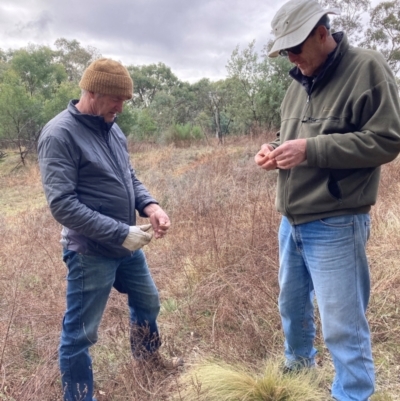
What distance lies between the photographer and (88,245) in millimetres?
1895

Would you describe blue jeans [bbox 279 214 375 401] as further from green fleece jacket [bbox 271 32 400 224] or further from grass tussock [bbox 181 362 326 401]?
grass tussock [bbox 181 362 326 401]

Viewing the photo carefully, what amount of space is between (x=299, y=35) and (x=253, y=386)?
5.37ft

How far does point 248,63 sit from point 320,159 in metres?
14.3

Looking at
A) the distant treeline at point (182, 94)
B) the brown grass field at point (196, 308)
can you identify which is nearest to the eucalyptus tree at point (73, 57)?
the distant treeline at point (182, 94)

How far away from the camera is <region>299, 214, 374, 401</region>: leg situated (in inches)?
62.7

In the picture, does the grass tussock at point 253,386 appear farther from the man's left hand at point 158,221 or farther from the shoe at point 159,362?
the man's left hand at point 158,221

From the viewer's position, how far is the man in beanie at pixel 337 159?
1.47 metres

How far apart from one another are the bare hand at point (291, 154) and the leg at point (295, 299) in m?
0.38

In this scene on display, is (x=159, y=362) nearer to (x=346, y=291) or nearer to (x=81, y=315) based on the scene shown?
(x=81, y=315)

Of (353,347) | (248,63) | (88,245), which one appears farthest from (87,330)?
(248,63)

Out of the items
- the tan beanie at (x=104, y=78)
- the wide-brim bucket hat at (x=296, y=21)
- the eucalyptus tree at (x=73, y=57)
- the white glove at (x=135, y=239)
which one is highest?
the eucalyptus tree at (x=73, y=57)

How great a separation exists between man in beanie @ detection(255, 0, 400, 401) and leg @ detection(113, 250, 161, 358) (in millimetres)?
917

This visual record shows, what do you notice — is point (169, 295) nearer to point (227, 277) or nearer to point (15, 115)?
point (227, 277)

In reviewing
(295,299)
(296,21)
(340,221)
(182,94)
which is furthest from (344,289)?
(182,94)
